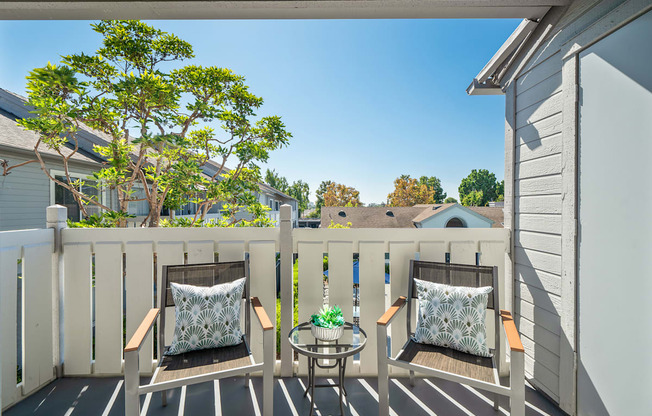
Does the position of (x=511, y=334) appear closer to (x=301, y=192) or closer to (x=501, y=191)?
(x=501, y=191)

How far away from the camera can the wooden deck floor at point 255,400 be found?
5.96 ft

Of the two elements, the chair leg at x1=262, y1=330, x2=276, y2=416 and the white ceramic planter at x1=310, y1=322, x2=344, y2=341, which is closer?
the chair leg at x1=262, y1=330, x2=276, y2=416

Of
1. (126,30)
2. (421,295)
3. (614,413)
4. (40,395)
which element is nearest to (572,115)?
(421,295)

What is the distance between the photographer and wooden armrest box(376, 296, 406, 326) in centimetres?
176

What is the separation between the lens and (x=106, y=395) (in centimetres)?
198

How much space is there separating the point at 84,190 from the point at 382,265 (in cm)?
754

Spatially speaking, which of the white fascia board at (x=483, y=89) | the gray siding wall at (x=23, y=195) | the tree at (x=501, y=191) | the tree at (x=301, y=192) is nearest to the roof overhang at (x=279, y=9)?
the white fascia board at (x=483, y=89)

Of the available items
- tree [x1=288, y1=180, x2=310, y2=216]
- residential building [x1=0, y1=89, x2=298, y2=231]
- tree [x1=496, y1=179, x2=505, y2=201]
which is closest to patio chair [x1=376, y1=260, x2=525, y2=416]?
tree [x1=496, y1=179, x2=505, y2=201]

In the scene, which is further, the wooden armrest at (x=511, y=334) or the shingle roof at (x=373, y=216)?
the shingle roof at (x=373, y=216)

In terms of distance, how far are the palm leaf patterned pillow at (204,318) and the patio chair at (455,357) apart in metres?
0.96

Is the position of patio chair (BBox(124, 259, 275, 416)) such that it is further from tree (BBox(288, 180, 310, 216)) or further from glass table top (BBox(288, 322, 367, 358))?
tree (BBox(288, 180, 310, 216))

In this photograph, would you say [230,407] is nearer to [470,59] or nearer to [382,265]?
[382,265]

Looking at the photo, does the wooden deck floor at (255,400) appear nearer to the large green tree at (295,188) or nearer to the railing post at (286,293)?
the railing post at (286,293)

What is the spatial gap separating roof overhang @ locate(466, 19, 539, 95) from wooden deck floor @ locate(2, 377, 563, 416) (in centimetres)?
250
